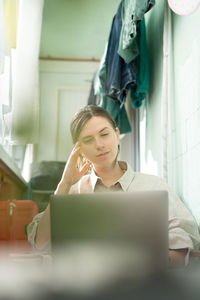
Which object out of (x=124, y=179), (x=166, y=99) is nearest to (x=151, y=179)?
(x=124, y=179)

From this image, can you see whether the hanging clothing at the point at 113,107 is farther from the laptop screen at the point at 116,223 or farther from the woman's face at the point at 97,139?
the laptop screen at the point at 116,223

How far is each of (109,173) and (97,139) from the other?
0.13 metres

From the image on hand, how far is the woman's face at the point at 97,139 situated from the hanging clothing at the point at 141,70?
23.5 inches

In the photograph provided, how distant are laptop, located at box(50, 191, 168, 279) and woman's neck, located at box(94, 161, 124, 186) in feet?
1.15

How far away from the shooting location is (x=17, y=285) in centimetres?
25

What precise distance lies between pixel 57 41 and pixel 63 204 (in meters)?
1.65

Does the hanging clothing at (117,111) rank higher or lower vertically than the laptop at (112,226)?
higher

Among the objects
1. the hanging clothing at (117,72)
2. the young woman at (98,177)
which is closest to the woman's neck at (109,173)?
the young woman at (98,177)

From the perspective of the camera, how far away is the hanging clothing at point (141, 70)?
1.27 m

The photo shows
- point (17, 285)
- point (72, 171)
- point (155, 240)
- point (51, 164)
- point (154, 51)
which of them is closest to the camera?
point (17, 285)

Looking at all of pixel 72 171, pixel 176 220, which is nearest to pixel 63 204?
pixel 72 171

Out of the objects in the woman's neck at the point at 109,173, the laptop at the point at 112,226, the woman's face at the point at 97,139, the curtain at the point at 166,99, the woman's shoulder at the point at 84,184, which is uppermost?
the curtain at the point at 166,99

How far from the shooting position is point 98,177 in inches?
30.3

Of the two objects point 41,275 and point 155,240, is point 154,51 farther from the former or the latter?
point 41,275
